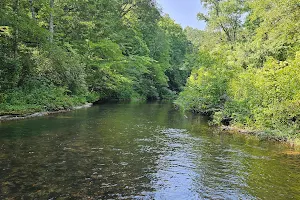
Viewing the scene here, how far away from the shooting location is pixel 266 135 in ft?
37.6

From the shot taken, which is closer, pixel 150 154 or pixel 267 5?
pixel 150 154

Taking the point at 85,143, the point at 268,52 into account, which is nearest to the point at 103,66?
the point at 268,52

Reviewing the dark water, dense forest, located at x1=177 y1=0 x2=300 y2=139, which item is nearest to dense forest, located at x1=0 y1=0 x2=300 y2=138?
dense forest, located at x1=177 y1=0 x2=300 y2=139

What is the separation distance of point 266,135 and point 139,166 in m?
6.39

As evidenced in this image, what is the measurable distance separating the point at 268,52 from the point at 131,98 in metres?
20.0

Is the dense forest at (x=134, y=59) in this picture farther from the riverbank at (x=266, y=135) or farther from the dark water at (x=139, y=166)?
the dark water at (x=139, y=166)

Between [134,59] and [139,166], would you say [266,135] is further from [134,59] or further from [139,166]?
[134,59]

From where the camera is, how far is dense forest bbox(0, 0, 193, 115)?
15.9 m

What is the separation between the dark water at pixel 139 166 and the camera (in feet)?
18.5

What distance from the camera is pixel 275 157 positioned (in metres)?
8.56

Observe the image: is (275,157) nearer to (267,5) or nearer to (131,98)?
(267,5)

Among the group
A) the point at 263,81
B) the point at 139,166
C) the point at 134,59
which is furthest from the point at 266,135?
the point at 134,59

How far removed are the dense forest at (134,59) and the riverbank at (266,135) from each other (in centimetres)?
16

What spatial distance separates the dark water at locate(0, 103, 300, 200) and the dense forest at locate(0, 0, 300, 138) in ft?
8.79
